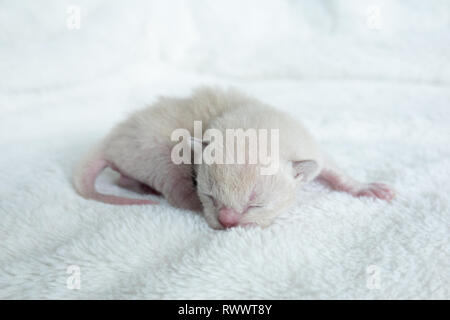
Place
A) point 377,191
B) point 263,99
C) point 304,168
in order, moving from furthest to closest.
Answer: point 263,99, point 377,191, point 304,168

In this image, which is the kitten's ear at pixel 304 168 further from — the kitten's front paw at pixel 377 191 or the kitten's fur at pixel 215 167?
the kitten's front paw at pixel 377 191

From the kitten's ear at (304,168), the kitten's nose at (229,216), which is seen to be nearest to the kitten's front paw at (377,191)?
the kitten's ear at (304,168)

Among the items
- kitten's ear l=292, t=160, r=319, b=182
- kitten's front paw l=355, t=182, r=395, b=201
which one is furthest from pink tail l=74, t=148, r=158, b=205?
kitten's front paw l=355, t=182, r=395, b=201

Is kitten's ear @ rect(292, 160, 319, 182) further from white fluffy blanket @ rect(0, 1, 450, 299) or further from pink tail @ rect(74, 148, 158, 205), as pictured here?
pink tail @ rect(74, 148, 158, 205)

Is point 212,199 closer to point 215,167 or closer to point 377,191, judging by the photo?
point 215,167

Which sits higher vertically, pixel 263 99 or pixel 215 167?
pixel 263 99

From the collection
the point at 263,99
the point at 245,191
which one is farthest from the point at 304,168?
the point at 263,99

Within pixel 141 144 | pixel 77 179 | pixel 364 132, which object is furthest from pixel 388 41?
pixel 77 179

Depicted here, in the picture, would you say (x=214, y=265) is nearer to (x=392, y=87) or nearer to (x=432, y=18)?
(x=392, y=87)
